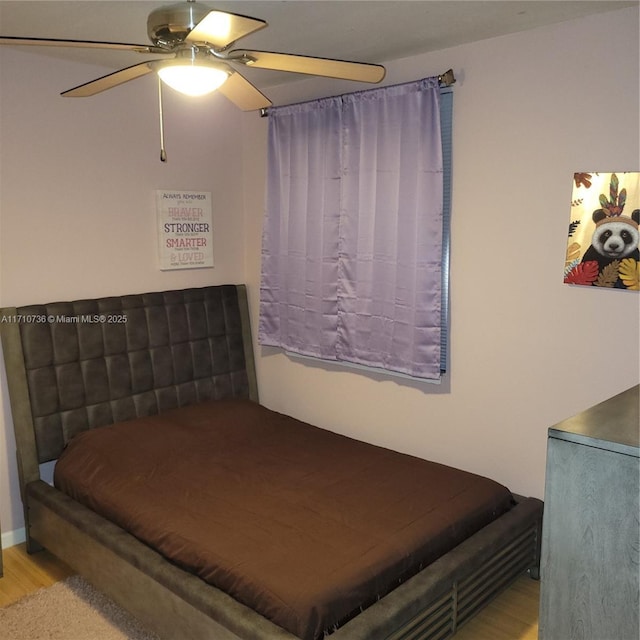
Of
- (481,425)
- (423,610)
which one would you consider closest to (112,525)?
(423,610)

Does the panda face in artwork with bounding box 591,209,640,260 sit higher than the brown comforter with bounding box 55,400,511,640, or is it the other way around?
the panda face in artwork with bounding box 591,209,640,260

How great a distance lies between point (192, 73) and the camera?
2000 mm

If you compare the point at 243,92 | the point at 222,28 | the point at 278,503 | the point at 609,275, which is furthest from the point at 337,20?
the point at 278,503

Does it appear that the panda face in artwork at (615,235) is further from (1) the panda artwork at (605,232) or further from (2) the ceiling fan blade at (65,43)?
(2) the ceiling fan blade at (65,43)

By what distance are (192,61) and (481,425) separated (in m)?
2.23

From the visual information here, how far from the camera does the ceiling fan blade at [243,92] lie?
2.32m

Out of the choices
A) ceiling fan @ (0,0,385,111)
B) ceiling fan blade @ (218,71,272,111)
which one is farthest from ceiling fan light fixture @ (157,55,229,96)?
ceiling fan blade @ (218,71,272,111)

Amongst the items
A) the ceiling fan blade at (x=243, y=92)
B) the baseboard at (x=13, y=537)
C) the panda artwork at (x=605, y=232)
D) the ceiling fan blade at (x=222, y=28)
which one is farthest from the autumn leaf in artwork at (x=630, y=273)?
the baseboard at (x=13, y=537)

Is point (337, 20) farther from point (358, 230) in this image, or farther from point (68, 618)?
point (68, 618)

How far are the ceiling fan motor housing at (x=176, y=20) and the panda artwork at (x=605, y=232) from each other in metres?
1.76

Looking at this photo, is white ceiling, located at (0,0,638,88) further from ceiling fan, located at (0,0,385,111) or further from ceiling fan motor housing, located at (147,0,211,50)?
ceiling fan motor housing, located at (147,0,211,50)

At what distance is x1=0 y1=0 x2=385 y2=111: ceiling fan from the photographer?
1.80 m

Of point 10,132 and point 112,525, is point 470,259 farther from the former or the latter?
point 10,132

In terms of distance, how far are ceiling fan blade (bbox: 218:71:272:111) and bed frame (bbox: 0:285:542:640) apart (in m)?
1.52
